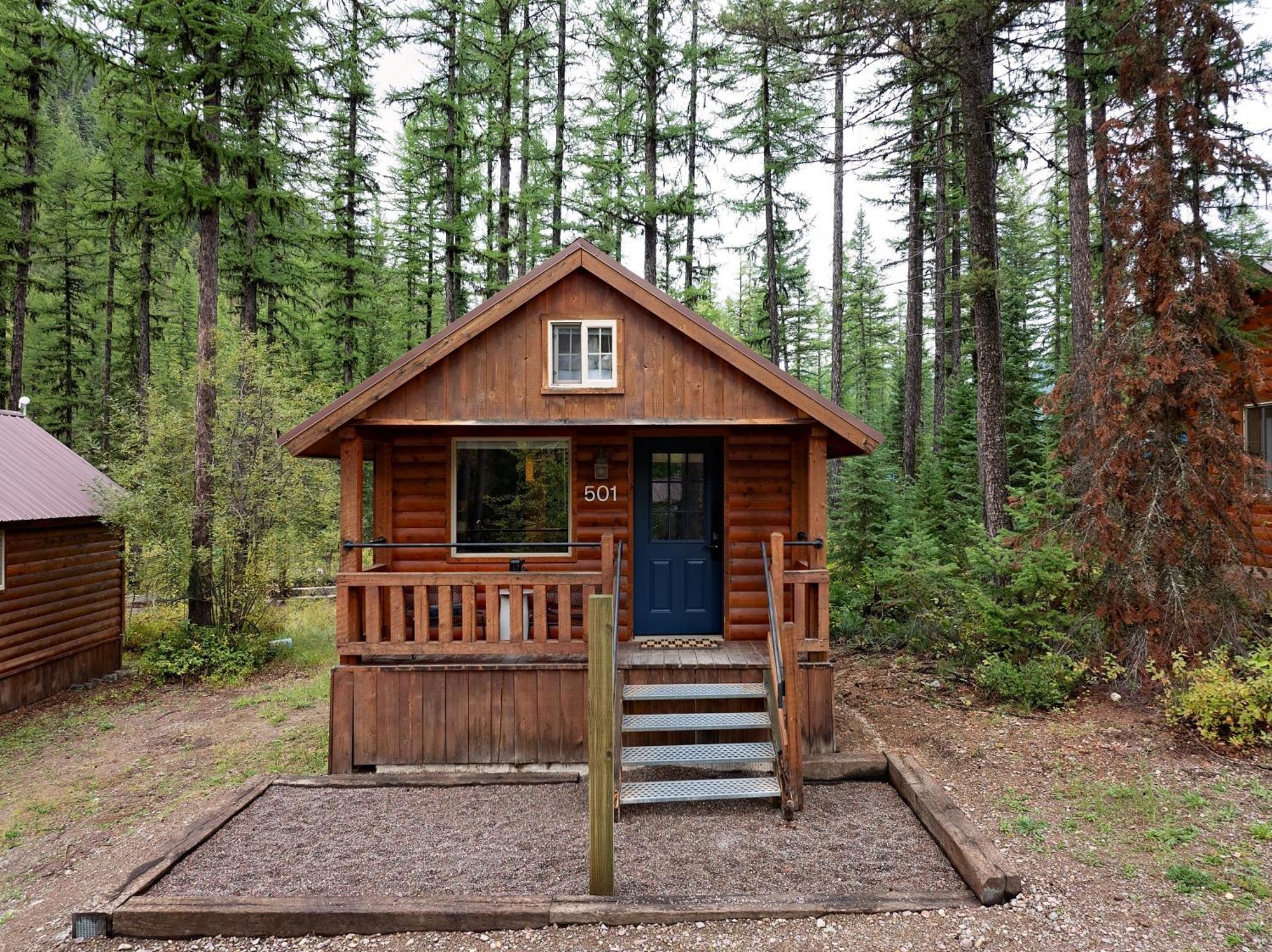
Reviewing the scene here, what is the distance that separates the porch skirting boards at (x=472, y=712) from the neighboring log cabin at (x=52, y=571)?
304 inches

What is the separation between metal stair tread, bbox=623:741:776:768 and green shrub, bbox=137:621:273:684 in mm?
9179

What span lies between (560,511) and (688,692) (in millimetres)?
2783

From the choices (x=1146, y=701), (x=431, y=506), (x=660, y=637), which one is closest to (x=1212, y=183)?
(x=1146, y=701)

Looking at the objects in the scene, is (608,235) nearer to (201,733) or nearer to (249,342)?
(249,342)

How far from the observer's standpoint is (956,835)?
4438 mm

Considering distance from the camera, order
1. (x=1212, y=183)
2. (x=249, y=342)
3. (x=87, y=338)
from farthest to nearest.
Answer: (x=87, y=338)
(x=249, y=342)
(x=1212, y=183)

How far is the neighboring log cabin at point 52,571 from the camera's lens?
32.5ft

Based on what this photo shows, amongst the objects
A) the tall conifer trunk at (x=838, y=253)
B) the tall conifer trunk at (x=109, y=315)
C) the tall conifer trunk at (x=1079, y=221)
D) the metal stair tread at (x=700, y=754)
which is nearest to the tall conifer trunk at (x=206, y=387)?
the metal stair tread at (x=700, y=754)

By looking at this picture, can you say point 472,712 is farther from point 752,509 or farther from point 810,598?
point 752,509

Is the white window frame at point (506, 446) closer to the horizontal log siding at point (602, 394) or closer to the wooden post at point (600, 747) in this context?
the horizontal log siding at point (602, 394)

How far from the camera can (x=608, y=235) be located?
56.9ft

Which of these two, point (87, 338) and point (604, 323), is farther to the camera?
point (87, 338)

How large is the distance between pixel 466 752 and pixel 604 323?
469 centimetres

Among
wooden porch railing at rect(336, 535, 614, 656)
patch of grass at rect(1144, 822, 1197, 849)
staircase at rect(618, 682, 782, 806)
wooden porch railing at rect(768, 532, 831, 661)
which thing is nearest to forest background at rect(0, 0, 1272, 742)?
patch of grass at rect(1144, 822, 1197, 849)
